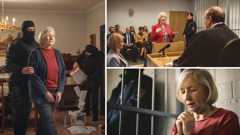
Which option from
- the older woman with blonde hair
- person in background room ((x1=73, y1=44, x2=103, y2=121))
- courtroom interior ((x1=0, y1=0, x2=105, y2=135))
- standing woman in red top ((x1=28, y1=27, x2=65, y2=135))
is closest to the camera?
the older woman with blonde hair

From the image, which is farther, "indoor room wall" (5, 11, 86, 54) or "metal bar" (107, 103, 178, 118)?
"indoor room wall" (5, 11, 86, 54)

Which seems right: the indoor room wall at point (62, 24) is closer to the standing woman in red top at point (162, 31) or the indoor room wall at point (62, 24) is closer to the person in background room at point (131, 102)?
the person in background room at point (131, 102)

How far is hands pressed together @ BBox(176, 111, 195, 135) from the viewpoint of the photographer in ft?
8.57

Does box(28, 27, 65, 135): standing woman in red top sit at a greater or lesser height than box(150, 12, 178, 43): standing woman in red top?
lesser

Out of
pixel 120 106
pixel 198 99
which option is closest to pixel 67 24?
pixel 120 106

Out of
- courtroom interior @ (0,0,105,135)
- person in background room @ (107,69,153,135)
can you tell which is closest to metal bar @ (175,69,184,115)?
person in background room @ (107,69,153,135)

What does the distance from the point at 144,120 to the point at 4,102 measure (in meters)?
1.60

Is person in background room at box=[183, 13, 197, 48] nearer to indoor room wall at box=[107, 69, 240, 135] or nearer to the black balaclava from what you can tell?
indoor room wall at box=[107, 69, 240, 135]

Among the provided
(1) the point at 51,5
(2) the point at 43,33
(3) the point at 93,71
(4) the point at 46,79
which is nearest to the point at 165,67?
(4) the point at 46,79

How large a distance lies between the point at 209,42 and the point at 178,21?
259 mm

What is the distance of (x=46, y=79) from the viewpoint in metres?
3.23

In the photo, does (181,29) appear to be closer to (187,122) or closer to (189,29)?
(189,29)

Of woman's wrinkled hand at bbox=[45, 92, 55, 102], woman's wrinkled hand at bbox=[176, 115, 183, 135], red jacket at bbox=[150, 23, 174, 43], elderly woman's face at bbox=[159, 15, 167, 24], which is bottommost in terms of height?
woman's wrinkled hand at bbox=[176, 115, 183, 135]

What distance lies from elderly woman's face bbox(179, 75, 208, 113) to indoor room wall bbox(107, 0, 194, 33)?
0.47m
